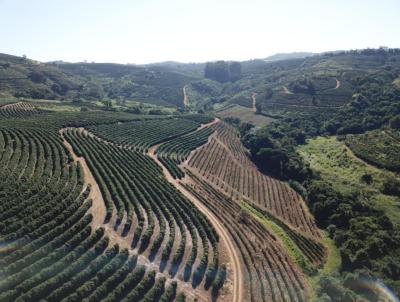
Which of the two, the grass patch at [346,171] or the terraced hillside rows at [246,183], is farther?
the grass patch at [346,171]

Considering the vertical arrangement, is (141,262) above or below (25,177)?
below

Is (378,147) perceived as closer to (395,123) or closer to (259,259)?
(395,123)

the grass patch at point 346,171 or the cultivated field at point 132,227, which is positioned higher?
the cultivated field at point 132,227

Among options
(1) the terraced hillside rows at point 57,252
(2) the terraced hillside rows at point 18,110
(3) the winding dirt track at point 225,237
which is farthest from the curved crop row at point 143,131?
(1) the terraced hillside rows at point 57,252

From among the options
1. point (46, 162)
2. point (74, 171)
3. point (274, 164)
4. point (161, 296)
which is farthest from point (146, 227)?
point (274, 164)

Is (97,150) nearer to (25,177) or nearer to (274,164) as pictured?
(25,177)

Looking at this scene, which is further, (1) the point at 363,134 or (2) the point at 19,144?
(1) the point at 363,134

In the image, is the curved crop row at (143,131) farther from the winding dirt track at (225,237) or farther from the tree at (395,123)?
the tree at (395,123)
